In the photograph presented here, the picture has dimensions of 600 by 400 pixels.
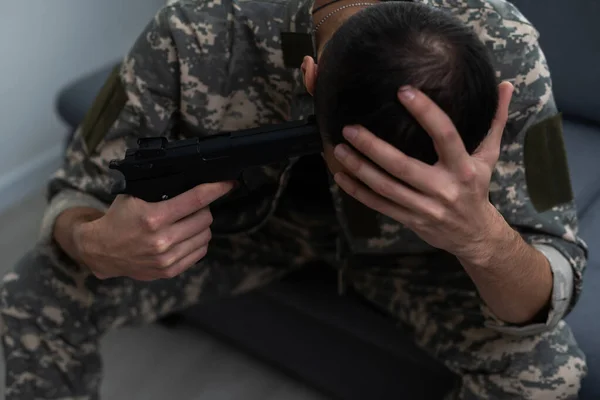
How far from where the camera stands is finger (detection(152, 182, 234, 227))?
71 centimetres

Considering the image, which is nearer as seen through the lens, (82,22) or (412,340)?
(412,340)

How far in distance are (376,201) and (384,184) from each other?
1.6 inches

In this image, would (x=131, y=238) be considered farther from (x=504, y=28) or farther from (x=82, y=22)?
(x=82, y=22)

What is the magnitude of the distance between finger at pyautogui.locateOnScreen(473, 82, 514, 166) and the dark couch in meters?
0.43

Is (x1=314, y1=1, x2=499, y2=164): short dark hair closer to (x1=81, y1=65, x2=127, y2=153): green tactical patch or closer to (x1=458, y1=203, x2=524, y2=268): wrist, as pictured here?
(x1=458, y1=203, x2=524, y2=268): wrist

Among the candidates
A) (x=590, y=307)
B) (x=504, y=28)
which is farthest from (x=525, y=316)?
(x=504, y=28)

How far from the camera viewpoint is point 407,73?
1.84 ft

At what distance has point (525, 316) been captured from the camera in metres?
0.82

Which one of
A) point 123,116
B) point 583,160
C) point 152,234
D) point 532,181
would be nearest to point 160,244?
point 152,234

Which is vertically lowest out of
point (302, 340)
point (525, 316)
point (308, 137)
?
point (302, 340)

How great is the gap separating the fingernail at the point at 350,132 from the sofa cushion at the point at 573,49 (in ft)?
2.95

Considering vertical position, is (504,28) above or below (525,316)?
above

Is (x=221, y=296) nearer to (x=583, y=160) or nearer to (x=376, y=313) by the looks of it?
(x=376, y=313)

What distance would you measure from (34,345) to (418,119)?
0.64 meters
